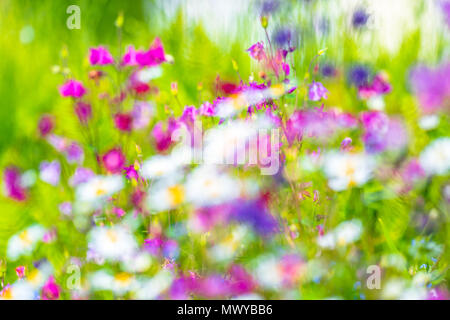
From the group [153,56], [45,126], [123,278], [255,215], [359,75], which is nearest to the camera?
[255,215]

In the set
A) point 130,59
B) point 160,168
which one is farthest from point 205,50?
point 160,168

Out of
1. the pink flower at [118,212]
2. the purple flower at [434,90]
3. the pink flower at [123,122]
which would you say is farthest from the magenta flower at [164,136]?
the purple flower at [434,90]

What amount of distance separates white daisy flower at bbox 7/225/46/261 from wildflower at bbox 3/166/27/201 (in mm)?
186

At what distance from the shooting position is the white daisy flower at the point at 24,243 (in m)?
1.00

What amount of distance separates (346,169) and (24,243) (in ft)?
1.98

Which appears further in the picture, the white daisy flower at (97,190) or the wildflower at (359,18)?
the wildflower at (359,18)

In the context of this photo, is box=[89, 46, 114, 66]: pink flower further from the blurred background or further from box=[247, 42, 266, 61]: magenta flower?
box=[247, 42, 266, 61]: magenta flower

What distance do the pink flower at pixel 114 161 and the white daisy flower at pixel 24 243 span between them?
0.59 feet

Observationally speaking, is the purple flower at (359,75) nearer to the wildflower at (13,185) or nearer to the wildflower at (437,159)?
the wildflower at (437,159)

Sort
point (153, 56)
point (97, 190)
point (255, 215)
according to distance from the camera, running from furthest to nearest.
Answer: point (153, 56) → point (97, 190) → point (255, 215)

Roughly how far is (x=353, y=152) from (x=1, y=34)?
1569 millimetres

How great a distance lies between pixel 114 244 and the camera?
33.1 inches

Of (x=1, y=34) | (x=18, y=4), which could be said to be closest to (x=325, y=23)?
(x=1, y=34)

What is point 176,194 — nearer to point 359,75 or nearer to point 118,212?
point 118,212
